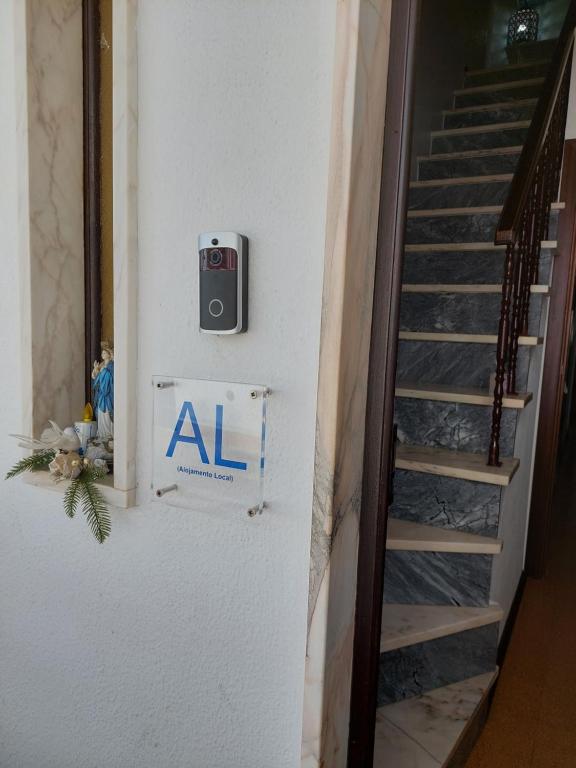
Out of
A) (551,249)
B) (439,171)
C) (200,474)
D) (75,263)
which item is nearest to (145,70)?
(75,263)

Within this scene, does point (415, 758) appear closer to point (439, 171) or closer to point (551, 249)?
point (551, 249)

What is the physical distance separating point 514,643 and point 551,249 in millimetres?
1801

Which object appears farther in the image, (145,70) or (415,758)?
(415,758)

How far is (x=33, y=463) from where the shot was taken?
1176 mm

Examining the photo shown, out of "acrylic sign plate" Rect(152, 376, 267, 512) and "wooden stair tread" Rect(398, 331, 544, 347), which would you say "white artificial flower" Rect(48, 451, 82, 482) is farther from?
"wooden stair tread" Rect(398, 331, 544, 347)

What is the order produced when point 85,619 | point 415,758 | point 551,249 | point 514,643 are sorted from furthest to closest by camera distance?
point 551,249
point 514,643
point 415,758
point 85,619

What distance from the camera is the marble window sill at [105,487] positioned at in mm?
1078

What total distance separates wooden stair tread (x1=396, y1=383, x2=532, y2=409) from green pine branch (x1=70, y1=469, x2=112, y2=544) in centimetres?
127

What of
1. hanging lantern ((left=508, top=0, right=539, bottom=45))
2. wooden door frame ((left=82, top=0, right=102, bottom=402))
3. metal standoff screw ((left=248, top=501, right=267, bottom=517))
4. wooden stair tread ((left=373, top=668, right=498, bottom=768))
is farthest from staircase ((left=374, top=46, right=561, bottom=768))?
hanging lantern ((left=508, top=0, right=539, bottom=45))

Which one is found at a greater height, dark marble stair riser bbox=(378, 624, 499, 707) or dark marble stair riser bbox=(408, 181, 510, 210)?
dark marble stair riser bbox=(408, 181, 510, 210)

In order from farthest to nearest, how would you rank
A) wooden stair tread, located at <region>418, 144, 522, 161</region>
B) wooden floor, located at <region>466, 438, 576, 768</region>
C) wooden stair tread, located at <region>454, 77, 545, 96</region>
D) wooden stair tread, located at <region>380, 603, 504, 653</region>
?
wooden stair tread, located at <region>454, 77, 545, 96</region>, wooden stair tread, located at <region>418, 144, 522, 161</region>, wooden floor, located at <region>466, 438, 576, 768</region>, wooden stair tread, located at <region>380, 603, 504, 653</region>

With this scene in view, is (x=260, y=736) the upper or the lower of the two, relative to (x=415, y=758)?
upper

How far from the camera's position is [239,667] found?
3.28 feet

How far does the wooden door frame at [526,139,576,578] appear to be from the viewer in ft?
8.92
